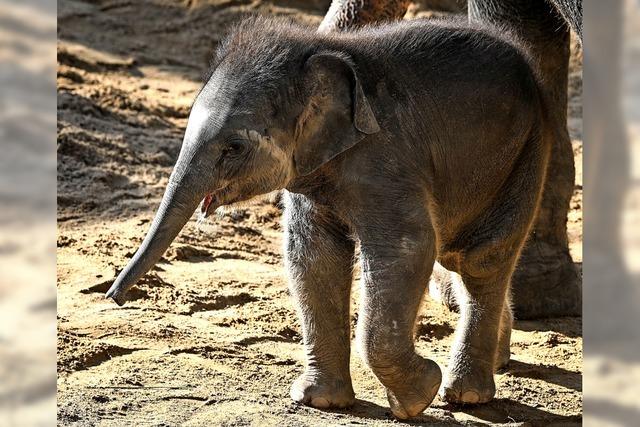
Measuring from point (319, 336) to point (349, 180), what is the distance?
2.07ft

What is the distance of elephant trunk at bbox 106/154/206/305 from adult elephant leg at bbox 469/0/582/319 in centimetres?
217

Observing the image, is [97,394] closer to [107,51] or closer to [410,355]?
[410,355]

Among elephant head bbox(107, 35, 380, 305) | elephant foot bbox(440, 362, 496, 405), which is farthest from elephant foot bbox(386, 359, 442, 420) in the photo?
elephant head bbox(107, 35, 380, 305)

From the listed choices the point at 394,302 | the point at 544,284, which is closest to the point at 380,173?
the point at 394,302

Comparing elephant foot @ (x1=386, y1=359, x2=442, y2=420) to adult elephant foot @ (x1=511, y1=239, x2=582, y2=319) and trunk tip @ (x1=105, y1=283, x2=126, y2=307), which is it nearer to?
trunk tip @ (x1=105, y1=283, x2=126, y2=307)

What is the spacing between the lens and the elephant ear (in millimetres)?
3291

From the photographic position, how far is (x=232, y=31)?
3.44m

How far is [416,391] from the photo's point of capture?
338 centimetres

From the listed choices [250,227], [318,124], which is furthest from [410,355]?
[250,227]

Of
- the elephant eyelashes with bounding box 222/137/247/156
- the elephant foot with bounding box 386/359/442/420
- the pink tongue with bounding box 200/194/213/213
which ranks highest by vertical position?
the elephant eyelashes with bounding box 222/137/247/156

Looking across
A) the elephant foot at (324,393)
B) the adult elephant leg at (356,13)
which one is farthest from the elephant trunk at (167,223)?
the adult elephant leg at (356,13)

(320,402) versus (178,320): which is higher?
(178,320)

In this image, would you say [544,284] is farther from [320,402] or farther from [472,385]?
[320,402]

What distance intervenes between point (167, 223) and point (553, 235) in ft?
8.95
